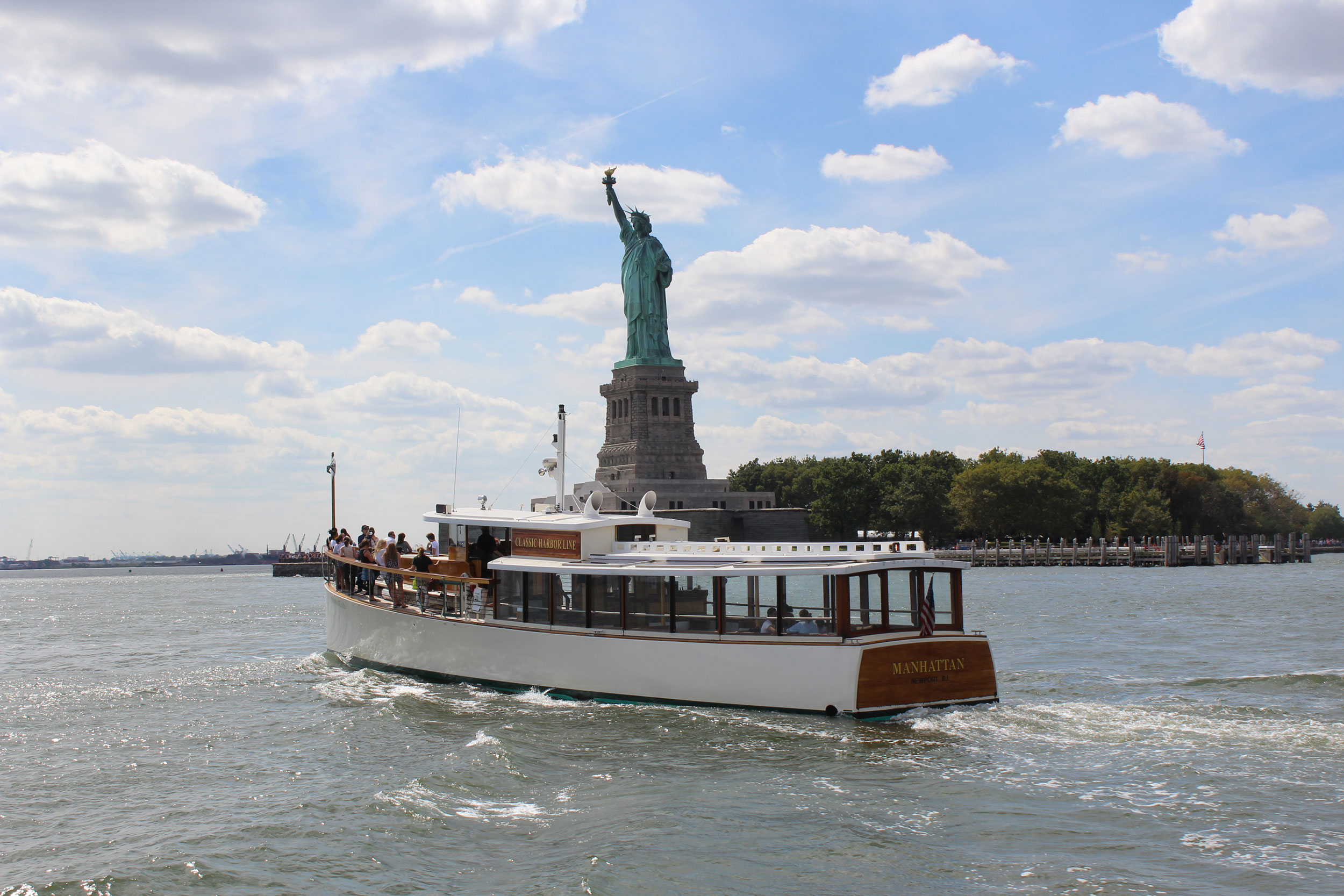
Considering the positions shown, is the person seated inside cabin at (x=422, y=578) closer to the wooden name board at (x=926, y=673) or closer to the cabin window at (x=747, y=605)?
the cabin window at (x=747, y=605)

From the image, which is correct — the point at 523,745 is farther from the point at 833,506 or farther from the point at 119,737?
the point at 833,506

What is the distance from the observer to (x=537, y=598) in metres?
23.8

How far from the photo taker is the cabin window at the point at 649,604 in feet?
71.5

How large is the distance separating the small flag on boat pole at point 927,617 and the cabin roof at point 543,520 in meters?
5.75

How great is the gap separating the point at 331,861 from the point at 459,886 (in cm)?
195

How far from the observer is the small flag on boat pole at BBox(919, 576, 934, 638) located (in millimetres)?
20531

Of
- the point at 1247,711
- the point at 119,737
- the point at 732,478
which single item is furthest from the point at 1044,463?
the point at 119,737

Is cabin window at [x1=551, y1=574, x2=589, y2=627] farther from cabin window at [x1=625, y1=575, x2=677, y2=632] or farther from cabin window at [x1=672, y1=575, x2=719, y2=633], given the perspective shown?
cabin window at [x1=672, y1=575, x2=719, y2=633]

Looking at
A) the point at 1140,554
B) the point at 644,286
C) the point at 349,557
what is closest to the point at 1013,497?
the point at 1140,554

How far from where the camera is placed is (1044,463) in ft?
397

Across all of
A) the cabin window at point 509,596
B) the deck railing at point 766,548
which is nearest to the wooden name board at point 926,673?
the deck railing at point 766,548

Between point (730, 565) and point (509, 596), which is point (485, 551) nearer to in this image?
point (509, 596)

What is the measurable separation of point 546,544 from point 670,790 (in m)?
9.01

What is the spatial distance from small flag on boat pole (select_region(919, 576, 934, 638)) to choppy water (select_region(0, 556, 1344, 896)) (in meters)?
1.50
